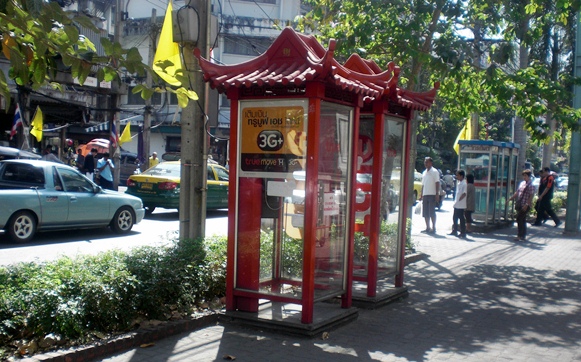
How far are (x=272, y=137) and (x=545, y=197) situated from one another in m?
15.1

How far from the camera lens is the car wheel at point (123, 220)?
560 inches

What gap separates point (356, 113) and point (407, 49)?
4023 millimetres

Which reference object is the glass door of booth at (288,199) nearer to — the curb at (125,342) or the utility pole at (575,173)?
the curb at (125,342)

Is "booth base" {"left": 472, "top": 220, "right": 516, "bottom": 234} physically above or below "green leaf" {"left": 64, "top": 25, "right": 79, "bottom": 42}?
below

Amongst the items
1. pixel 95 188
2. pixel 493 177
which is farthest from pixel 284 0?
pixel 95 188

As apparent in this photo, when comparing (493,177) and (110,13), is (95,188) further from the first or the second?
(110,13)

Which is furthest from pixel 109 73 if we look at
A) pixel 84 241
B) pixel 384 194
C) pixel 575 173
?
pixel 575 173

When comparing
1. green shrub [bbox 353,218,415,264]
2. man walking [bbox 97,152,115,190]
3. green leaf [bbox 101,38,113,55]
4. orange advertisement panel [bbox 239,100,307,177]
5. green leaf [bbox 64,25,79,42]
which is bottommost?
green shrub [bbox 353,218,415,264]

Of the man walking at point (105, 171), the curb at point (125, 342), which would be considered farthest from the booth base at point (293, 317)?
the man walking at point (105, 171)

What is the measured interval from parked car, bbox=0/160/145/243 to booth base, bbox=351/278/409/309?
266 inches

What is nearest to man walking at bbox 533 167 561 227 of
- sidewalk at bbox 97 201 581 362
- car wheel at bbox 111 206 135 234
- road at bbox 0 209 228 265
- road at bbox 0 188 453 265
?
road at bbox 0 188 453 265

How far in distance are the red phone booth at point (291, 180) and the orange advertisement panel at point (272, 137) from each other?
1 cm

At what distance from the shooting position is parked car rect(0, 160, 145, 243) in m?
11.9

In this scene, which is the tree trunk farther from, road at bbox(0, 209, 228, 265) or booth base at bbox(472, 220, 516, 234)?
road at bbox(0, 209, 228, 265)
